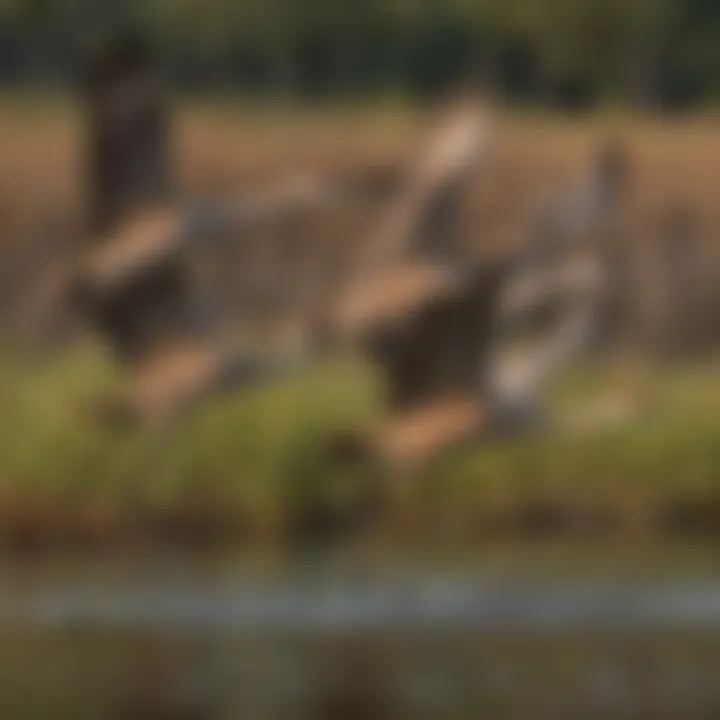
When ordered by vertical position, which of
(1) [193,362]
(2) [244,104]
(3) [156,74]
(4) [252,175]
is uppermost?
(2) [244,104]

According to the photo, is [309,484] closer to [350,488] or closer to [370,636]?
[350,488]

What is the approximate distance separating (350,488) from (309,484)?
345 millimetres

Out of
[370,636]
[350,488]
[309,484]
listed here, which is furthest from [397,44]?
[370,636]

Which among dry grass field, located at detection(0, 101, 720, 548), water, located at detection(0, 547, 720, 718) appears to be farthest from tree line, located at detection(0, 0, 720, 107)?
water, located at detection(0, 547, 720, 718)

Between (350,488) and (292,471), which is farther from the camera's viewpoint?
(350,488)

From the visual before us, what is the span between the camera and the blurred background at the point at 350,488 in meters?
17.6

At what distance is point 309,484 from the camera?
23.7 metres

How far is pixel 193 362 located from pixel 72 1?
26336mm

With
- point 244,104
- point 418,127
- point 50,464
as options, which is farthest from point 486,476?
point 244,104

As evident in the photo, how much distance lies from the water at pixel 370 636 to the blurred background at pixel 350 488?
1.3 inches

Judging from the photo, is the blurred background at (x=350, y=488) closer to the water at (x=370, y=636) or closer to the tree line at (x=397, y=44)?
the water at (x=370, y=636)

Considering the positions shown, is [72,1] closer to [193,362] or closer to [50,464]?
[50,464]

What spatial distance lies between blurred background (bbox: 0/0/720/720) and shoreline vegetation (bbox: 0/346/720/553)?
0.06 feet

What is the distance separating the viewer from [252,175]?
3753 centimetres
